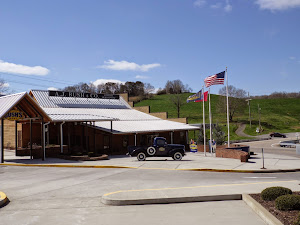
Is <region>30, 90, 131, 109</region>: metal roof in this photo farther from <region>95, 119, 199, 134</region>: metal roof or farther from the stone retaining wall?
the stone retaining wall

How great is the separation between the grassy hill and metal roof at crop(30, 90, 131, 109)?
37.3 metres

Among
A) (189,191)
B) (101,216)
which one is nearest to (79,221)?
(101,216)

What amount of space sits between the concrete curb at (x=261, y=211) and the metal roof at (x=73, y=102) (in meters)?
35.4

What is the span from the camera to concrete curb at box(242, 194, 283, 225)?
29.1 feet

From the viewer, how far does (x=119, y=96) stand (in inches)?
2163

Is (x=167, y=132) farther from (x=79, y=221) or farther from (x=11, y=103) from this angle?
(x=79, y=221)

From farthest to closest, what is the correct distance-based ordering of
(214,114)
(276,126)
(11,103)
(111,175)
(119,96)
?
1. (214,114)
2. (276,126)
3. (119,96)
4. (11,103)
5. (111,175)

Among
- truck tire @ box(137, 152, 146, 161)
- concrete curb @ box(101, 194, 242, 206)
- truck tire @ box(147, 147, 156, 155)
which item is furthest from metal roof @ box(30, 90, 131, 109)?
concrete curb @ box(101, 194, 242, 206)

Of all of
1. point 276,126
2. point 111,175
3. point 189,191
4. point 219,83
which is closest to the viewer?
point 189,191

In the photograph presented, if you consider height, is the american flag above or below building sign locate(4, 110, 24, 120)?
above

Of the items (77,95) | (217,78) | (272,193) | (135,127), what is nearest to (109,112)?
(77,95)

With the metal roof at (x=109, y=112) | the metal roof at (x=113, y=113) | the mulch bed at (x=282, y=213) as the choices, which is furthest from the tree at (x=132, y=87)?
the mulch bed at (x=282, y=213)

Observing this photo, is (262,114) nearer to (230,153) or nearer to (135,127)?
(135,127)

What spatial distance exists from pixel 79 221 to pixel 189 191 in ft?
16.8
